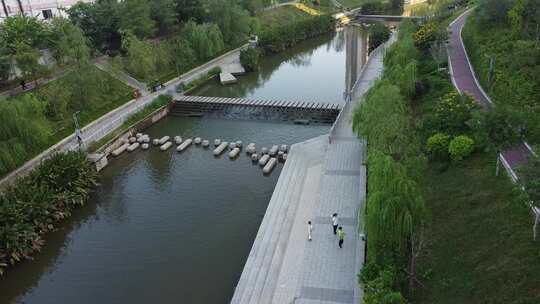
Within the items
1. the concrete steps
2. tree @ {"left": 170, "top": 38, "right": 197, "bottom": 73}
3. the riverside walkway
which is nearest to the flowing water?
the concrete steps

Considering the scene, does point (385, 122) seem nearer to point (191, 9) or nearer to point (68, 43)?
point (68, 43)

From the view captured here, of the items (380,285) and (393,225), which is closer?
(380,285)

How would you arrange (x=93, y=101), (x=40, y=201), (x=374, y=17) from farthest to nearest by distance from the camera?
1. (x=374, y=17)
2. (x=93, y=101)
3. (x=40, y=201)

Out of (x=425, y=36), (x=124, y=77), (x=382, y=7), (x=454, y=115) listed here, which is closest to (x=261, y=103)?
(x=124, y=77)

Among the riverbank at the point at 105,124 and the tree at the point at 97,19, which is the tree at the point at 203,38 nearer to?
the riverbank at the point at 105,124

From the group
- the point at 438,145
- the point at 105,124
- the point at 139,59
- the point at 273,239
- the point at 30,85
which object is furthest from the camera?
the point at 139,59
